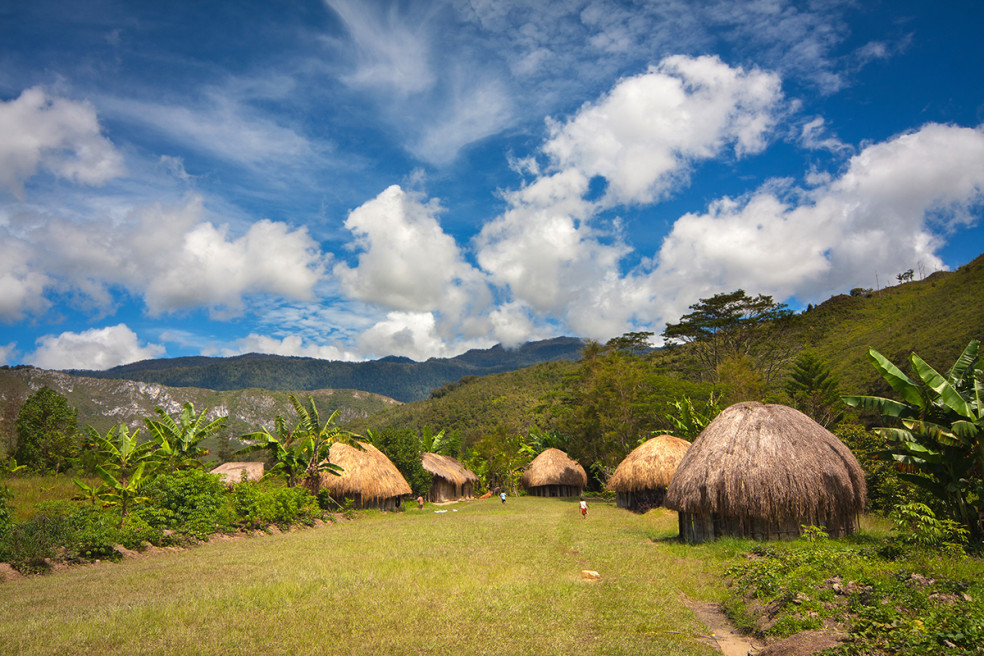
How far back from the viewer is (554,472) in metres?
38.9

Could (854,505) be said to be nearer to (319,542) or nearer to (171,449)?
(319,542)

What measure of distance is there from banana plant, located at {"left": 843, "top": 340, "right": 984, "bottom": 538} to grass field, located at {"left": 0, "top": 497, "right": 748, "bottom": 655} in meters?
4.30

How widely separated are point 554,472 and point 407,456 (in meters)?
12.3

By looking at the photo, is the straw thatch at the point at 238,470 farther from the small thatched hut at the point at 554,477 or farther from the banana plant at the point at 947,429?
the banana plant at the point at 947,429

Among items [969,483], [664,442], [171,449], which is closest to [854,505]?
[969,483]

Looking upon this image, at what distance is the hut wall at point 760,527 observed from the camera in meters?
13.1

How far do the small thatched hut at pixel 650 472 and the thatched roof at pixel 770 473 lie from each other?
9.36 m

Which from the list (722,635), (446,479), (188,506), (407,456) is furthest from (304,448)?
(722,635)

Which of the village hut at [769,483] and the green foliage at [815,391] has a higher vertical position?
the green foliage at [815,391]

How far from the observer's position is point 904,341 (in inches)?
1752

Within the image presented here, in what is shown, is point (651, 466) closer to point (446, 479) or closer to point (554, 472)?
point (554, 472)

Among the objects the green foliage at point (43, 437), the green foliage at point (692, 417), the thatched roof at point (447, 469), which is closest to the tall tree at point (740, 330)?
the green foliage at point (692, 417)

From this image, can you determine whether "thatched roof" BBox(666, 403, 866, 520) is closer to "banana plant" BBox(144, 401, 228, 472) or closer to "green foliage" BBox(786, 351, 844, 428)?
"green foliage" BBox(786, 351, 844, 428)

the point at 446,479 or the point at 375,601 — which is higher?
the point at 375,601
